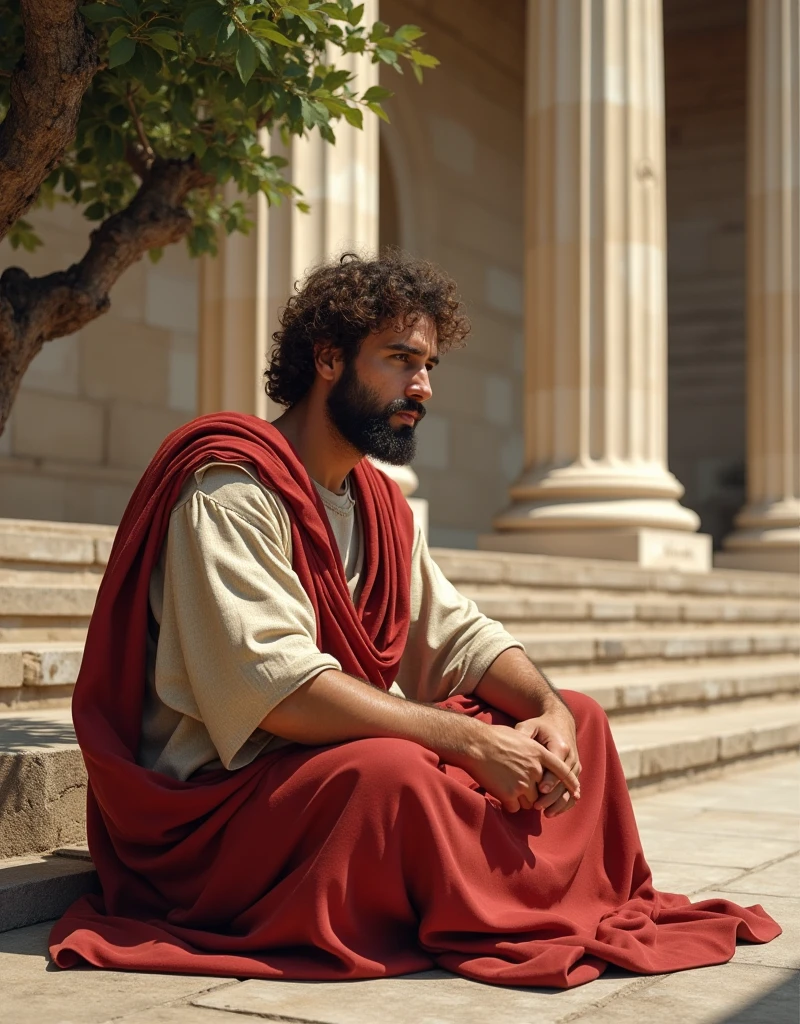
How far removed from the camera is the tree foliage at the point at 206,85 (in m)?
3.79

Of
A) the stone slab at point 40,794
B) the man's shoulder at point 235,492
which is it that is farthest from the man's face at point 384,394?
the stone slab at point 40,794

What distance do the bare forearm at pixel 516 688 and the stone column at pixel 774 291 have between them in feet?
38.5

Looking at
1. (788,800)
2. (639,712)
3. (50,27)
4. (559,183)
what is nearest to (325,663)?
(50,27)

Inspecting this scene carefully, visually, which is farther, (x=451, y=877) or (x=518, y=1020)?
(x=451, y=877)

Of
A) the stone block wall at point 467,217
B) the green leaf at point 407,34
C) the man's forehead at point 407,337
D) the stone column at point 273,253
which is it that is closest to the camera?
the man's forehead at point 407,337

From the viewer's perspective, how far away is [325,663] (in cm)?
355

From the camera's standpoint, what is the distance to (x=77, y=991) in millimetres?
3182

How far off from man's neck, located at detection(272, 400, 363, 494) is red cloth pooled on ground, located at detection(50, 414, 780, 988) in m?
0.17

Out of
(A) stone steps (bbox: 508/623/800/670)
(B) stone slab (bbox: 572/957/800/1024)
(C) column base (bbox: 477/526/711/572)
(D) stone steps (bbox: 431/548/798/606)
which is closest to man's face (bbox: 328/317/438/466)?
(B) stone slab (bbox: 572/957/800/1024)

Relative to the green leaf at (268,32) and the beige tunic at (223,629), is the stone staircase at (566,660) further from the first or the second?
the green leaf at (268,32)

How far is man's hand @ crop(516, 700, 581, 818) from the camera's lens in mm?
3670

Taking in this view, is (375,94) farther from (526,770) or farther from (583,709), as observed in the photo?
(526,770)

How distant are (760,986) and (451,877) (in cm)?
74

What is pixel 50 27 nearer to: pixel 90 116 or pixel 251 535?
pixel 90 116
